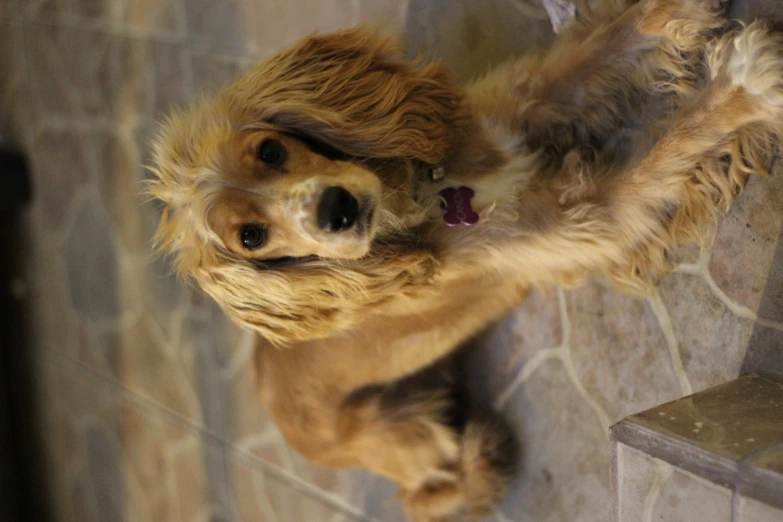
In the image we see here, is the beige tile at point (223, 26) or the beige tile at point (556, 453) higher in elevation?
the beige tile at point (223, 26)

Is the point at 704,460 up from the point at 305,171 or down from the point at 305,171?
down

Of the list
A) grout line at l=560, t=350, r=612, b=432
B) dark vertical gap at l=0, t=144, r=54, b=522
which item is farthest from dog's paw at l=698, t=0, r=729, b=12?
dark vertical gap at l=0, t=144, r=54, b=522

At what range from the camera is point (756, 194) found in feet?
6.33

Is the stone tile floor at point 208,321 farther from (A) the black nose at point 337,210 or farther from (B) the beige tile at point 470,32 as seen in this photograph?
(A) the black nose at point 337,210

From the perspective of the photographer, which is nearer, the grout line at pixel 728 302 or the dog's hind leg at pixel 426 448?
the grout line at pixel 728 302

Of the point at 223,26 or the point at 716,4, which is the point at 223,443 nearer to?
the point at 223,26

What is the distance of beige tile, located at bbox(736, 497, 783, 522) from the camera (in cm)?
138

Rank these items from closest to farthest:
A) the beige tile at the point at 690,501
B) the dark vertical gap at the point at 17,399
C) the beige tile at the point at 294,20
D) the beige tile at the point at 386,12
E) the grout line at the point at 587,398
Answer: the beige tile at the point at 690,501 < the grout line at the point at 587,398 < the beige tile at the point at 386,12 < the beige tile at the point at 294,20 < the dark vertical gap at the point at 17,399

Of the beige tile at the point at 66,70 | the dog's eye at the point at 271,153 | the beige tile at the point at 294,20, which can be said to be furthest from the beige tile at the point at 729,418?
the beige tile at the point at 66,70

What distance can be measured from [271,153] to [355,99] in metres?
0.29

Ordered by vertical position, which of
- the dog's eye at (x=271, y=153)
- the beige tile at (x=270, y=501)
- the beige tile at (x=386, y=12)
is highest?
the beige tile at (x=386, y=12)

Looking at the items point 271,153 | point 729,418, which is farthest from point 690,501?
point 271,153

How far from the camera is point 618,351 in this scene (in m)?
2.33

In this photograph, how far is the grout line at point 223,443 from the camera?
3.26m
